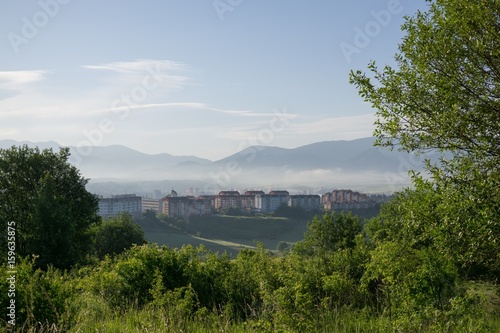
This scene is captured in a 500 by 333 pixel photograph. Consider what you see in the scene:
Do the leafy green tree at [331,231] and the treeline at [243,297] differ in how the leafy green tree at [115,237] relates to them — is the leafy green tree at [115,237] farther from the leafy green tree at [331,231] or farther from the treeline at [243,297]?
the treeline at [243,297]

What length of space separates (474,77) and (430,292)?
602 cm

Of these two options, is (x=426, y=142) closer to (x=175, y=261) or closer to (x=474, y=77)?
(x=474, y=77)

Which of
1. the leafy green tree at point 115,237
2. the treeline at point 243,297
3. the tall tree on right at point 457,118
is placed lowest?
the leafy green tree at point 115,237

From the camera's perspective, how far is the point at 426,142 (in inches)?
503

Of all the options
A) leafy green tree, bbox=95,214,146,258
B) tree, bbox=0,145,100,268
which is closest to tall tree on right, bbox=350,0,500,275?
tree, bbox=0,145,100,268

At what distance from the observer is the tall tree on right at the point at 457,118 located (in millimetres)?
11547

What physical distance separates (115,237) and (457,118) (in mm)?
57301

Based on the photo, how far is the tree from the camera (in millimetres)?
34969

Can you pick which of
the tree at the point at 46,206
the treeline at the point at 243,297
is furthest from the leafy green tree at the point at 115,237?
the treeline at the point at 243,297

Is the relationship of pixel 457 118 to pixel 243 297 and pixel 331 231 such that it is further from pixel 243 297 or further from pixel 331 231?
pixel 331 231

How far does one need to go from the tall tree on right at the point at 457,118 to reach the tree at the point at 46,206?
29258mm

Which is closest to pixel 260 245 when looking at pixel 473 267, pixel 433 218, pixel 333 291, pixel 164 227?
pixel 333 291

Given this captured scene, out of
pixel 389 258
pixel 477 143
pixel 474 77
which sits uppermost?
pixel 474 77

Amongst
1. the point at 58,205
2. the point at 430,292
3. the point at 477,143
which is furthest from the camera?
the point at 58,205
